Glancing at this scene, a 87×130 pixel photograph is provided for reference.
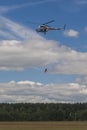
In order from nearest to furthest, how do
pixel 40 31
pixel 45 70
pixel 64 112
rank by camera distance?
pixel 45 70, pixel 40 31, pixel 64 112

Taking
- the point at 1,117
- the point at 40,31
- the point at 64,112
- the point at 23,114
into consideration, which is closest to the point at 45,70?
the point at 40,31

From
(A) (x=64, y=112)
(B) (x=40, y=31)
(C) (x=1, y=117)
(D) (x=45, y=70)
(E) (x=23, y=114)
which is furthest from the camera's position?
(A) (x=64, y=112)

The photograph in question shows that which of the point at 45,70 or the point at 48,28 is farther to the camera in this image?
the point at 48,28

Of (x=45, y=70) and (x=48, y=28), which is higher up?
(x=48, y=28)

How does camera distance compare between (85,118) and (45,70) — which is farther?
(85,118)

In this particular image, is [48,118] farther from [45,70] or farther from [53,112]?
[45,70]

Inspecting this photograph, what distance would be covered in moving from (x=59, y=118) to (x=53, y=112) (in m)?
9.46

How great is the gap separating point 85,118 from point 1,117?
24849mm

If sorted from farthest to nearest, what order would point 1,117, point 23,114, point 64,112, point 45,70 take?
1. point 64,112
2. point 23,114
3. point 1,117
4. point 45,70

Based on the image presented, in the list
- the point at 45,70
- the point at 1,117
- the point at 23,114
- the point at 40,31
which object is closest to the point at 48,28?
the point at 40,31

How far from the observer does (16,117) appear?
172 m

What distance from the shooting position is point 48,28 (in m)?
78.8

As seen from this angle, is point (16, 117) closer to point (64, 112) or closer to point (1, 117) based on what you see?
point (1, 117)

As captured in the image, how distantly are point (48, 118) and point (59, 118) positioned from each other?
390cm
